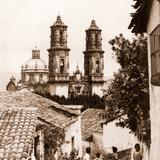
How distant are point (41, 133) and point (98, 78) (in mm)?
81561

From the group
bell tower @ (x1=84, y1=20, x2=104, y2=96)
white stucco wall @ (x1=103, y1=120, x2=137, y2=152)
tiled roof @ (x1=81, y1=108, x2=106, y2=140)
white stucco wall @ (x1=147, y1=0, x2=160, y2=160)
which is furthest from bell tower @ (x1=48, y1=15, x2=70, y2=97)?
white stucco wall @ (x1=147, y1=0, x2=160, y2=160)

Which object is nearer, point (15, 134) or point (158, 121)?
point (158, 121)

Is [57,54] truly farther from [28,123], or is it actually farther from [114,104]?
[28,123]

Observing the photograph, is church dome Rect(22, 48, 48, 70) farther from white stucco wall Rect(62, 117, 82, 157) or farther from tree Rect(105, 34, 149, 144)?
tree Rect(105, 34, 149, 144)

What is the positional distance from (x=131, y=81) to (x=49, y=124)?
Result: 173 inches

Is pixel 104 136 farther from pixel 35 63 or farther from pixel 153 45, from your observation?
pixel 35 63

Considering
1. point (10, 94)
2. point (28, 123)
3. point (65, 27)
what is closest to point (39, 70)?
point (65, 27)

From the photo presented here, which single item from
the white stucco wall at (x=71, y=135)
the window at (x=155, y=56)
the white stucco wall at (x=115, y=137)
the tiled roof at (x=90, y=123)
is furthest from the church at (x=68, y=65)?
the window at (x=155, y=56)

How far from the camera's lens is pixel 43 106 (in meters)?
30.9

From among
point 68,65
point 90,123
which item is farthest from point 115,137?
point 68,65

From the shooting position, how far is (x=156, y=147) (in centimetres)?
1591

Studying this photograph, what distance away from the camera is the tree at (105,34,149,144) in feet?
83.5

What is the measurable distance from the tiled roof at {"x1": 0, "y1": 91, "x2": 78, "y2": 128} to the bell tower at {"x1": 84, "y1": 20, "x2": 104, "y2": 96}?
242 ft

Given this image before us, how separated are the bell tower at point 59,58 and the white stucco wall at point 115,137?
60.4 m
